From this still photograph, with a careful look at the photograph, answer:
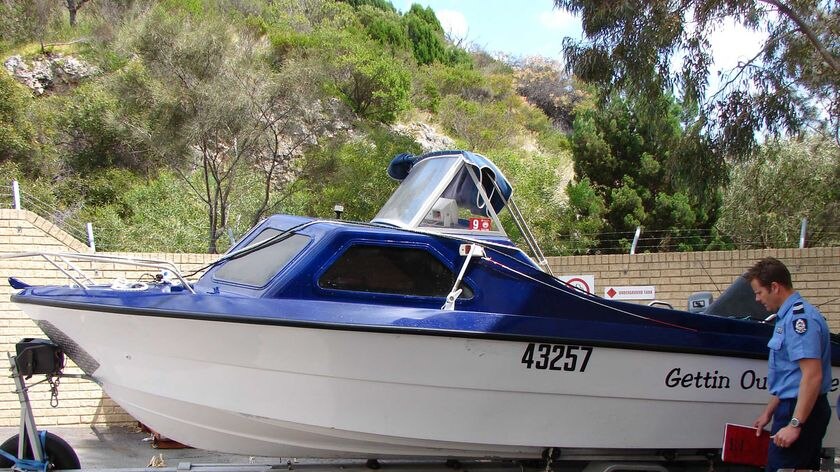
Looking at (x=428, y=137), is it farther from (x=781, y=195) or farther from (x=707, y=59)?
(x=707, y=59)

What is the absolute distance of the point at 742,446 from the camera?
4832mm

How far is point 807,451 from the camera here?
4.34m

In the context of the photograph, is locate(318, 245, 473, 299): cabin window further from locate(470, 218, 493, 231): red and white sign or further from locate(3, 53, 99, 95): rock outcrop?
locate(3, 53, 99, 95): rock outcrop

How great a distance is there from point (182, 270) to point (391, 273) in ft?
15.0

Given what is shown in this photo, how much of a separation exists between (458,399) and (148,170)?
876 inches

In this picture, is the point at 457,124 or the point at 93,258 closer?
the point at 93,258

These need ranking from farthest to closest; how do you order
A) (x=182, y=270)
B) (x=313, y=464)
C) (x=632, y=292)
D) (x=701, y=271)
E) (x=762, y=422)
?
(x=632, y=292) → (x=701, y=271) → (x=182, y=270) → (x=313, y=464) → (x=762, y=422)

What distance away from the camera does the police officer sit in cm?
418

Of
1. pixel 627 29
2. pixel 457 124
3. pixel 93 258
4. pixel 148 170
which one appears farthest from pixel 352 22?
pixel 93 258

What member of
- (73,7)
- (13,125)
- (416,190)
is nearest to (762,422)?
(416,190)

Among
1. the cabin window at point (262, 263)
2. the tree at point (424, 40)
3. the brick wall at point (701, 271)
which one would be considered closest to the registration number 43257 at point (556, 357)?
the cabin window at point (262, 263)

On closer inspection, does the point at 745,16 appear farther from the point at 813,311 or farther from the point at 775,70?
the point at 813,311

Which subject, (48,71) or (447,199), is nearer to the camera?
(447,199)

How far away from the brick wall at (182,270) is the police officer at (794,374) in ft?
14.5
